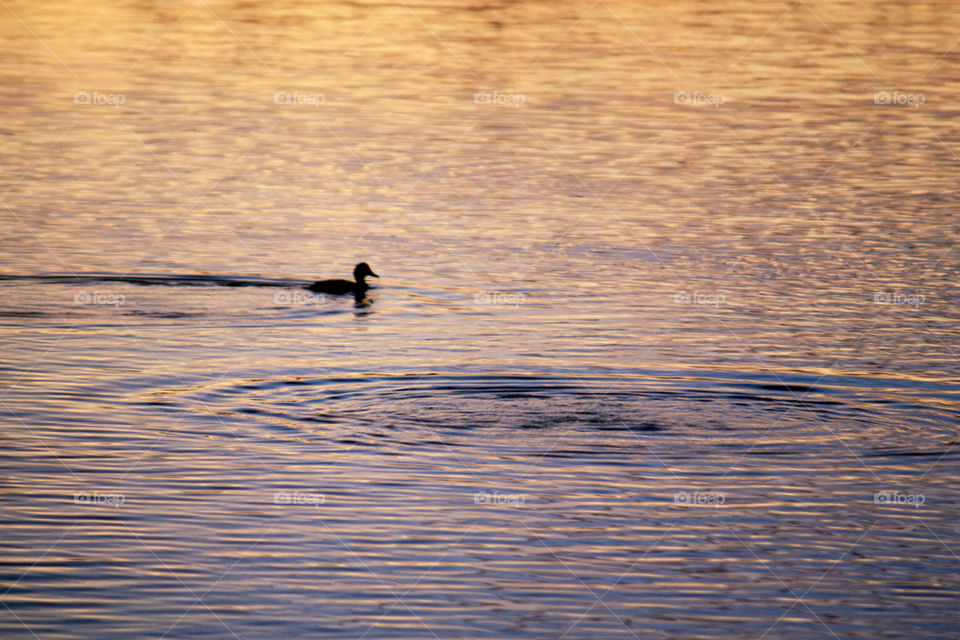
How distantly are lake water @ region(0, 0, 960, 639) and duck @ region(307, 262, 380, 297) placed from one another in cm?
29

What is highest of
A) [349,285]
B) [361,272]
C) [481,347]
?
[361,272]

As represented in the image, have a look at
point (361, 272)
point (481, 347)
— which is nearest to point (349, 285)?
point (361, 272)

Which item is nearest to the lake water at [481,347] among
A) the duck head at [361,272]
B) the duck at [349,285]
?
the duck at [349,285]

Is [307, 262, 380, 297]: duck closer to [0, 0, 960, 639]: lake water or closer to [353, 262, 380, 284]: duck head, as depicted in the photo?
[353, 262, 380, 284]: duck head

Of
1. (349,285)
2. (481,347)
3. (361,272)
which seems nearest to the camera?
(481,347)

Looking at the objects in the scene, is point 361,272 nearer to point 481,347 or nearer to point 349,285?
point 349,285

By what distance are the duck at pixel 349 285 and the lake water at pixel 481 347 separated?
294mm

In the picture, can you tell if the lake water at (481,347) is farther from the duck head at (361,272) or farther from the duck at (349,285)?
the duck head at (361,272)

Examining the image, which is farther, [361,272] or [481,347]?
[361,272]

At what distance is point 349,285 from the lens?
1808cm

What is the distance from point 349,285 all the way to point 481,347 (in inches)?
128

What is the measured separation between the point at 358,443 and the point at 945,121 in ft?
63.1

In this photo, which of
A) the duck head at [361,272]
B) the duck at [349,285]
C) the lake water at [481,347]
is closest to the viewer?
the lake water at [481,347]

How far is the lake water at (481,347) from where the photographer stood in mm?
Result: 9281
